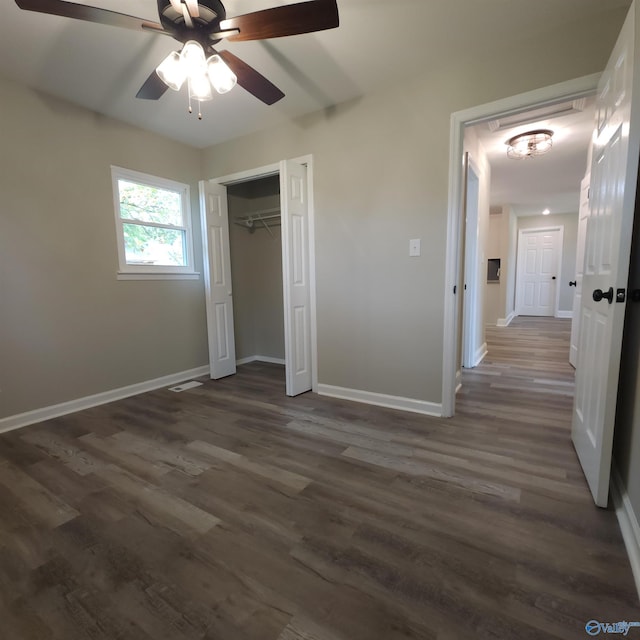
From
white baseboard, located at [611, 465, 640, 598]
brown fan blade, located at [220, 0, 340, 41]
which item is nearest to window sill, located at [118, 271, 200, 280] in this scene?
brown fan blade, located at [220, 0, 340, 41]

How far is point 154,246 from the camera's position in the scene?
137 inches

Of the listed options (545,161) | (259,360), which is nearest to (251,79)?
(259,360)

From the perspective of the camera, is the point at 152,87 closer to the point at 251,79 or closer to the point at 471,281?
the point at 251,79

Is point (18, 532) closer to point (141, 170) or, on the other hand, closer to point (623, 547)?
point (623, 547)

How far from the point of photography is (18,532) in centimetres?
149

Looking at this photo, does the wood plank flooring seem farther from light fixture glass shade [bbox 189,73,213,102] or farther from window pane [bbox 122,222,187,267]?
light fixture glass shade [bbox 189,73,213,102]

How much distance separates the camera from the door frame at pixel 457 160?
2.04m

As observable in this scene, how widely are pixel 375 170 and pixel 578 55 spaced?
134 cm

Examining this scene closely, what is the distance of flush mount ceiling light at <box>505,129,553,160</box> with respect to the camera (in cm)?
352

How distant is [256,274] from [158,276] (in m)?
1.35

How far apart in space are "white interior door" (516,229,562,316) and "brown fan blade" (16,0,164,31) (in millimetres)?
9305

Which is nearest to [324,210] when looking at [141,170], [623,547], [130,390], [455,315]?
[455,315]

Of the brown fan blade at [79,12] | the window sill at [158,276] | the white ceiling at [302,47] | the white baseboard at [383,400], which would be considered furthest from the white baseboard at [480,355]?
the brown fan blade at [79,12]

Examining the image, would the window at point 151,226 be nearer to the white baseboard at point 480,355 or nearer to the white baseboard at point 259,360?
the white baseboard at point 259,360
